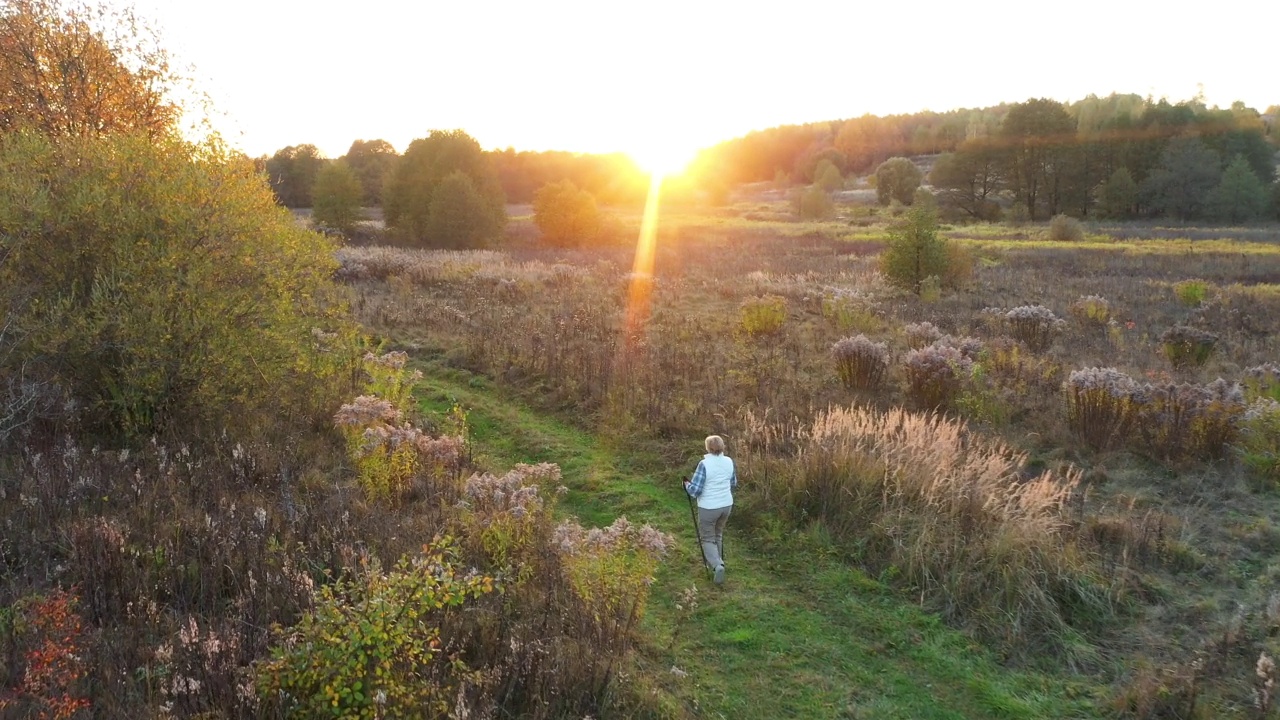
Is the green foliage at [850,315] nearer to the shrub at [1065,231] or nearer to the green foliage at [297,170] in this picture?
the shrub at [1065,231]

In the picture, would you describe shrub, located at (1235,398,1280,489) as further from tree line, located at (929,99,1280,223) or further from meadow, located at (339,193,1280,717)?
tree line, located at (929,99,1280,223)

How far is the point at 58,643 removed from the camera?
4.20 metres

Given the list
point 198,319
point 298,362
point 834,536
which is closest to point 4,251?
point 198,319

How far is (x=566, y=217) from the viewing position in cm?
4556

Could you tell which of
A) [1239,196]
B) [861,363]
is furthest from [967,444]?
[1239,196]

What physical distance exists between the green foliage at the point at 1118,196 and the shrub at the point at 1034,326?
176 ft

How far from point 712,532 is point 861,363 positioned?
5866 millimetres

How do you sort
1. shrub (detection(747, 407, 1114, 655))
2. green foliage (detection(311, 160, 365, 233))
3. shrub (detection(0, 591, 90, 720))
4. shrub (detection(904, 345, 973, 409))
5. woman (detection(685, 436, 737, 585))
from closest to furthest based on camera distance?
shrub (detection(0, 591, 90, 720))
shrub (detection(747, 407, 1114, 655))
woman (detection(685, 436, 737, 585))
shrub (detection(904, 345, 973, 409))
green foliage (detection(311, 160, 365, 233))

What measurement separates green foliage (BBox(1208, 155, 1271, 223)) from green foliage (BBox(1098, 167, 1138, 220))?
591 centimetres

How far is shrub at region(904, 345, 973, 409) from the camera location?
10.7 m

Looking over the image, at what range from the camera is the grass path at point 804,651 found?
4988 mm

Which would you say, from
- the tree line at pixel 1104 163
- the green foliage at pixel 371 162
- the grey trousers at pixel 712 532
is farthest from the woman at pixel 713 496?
the tree line at pixel 1104 163

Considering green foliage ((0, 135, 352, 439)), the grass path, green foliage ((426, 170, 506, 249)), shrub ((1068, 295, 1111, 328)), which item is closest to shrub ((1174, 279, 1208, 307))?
shrub ((1068, 295, 1111, 328))

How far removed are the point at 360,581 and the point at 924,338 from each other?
12.4 m
